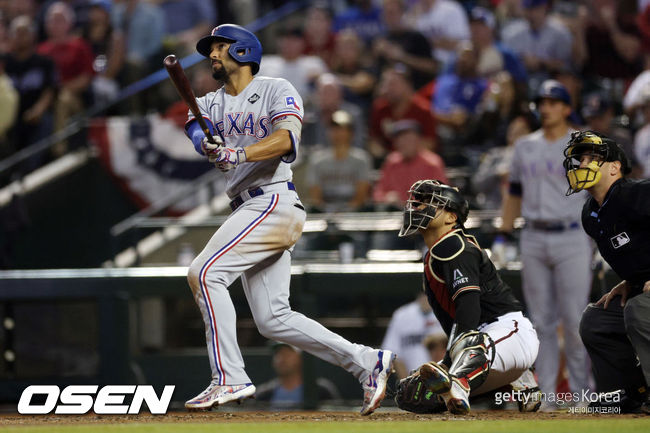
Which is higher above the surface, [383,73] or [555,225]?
[383,73]

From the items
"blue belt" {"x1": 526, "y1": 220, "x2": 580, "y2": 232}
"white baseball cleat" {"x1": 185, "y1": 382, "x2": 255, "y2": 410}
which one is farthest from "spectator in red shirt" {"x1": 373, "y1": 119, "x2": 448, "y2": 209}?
"white baseball cleat" {"x1": 185, "y1": 382, "x2": 255, "y2": 410}

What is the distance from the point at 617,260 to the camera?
542 cm

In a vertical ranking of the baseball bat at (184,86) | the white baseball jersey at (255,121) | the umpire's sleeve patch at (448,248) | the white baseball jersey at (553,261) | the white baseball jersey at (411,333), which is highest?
the baseball bat at (184,86)

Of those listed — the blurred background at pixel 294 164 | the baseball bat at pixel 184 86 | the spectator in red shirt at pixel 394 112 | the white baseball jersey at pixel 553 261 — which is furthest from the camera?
the spectator in red shirt at pixel 394 112

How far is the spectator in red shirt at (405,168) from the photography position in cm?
893

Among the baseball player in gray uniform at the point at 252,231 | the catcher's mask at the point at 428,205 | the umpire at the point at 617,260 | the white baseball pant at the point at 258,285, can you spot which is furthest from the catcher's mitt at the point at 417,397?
the umpire at the point at 617,260

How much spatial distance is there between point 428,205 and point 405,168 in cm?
366

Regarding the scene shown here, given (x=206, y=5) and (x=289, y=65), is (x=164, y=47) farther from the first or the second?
(x=289, y=65)

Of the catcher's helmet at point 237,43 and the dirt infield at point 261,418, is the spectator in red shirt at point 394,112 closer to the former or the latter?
the catcher's helmet at point 237,43

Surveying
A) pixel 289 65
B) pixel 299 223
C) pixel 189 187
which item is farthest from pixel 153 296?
pixel 299 223

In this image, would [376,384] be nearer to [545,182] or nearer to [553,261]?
[553,261]

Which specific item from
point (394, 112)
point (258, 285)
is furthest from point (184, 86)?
point (394, 112)

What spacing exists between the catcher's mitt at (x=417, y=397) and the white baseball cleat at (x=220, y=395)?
83cm

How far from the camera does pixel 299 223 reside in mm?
5465
